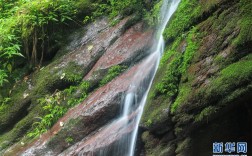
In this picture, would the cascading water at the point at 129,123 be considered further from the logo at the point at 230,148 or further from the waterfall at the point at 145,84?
the logo at the point at 230,148

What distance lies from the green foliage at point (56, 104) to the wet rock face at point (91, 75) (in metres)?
0.17

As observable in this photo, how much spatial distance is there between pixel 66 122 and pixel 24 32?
9.20ft

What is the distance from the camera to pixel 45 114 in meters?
6.75

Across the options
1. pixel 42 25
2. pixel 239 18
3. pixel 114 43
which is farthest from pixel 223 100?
pixel 42 25

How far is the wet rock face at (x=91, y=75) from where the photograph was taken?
592 centimetres

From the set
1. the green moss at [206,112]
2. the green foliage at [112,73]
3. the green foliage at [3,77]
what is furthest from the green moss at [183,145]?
the green foliage at [3,77]

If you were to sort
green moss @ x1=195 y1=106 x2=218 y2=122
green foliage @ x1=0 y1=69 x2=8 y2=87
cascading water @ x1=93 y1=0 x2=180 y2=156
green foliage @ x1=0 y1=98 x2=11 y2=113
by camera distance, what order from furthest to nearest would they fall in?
green foliage @ x1=0 y1=69 x2=8 y2=87 < green foliage @ x1=0 y1=98 x2=11 y2=113 < cascading water @ x1=93 y1=0 x2=180 y2=156 < green moss @ x1=195 y1=106 x2=218 y2=122

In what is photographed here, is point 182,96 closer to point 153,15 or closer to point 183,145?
point 183,145

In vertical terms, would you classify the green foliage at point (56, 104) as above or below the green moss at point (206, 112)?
below

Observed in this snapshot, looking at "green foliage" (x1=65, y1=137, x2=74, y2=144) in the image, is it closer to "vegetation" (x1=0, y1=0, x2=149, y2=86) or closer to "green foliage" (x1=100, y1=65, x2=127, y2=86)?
"green foliage" (x1=100, y1=65, x2=127, y2=86)

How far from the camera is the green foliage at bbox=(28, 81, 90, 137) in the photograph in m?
6.50

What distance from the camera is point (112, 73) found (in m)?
6.80

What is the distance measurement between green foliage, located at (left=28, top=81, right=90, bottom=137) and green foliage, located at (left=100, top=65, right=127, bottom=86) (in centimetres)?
38

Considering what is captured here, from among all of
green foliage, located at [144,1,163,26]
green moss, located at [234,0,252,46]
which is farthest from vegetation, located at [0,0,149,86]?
green moss, located at [234,0,252,46]
